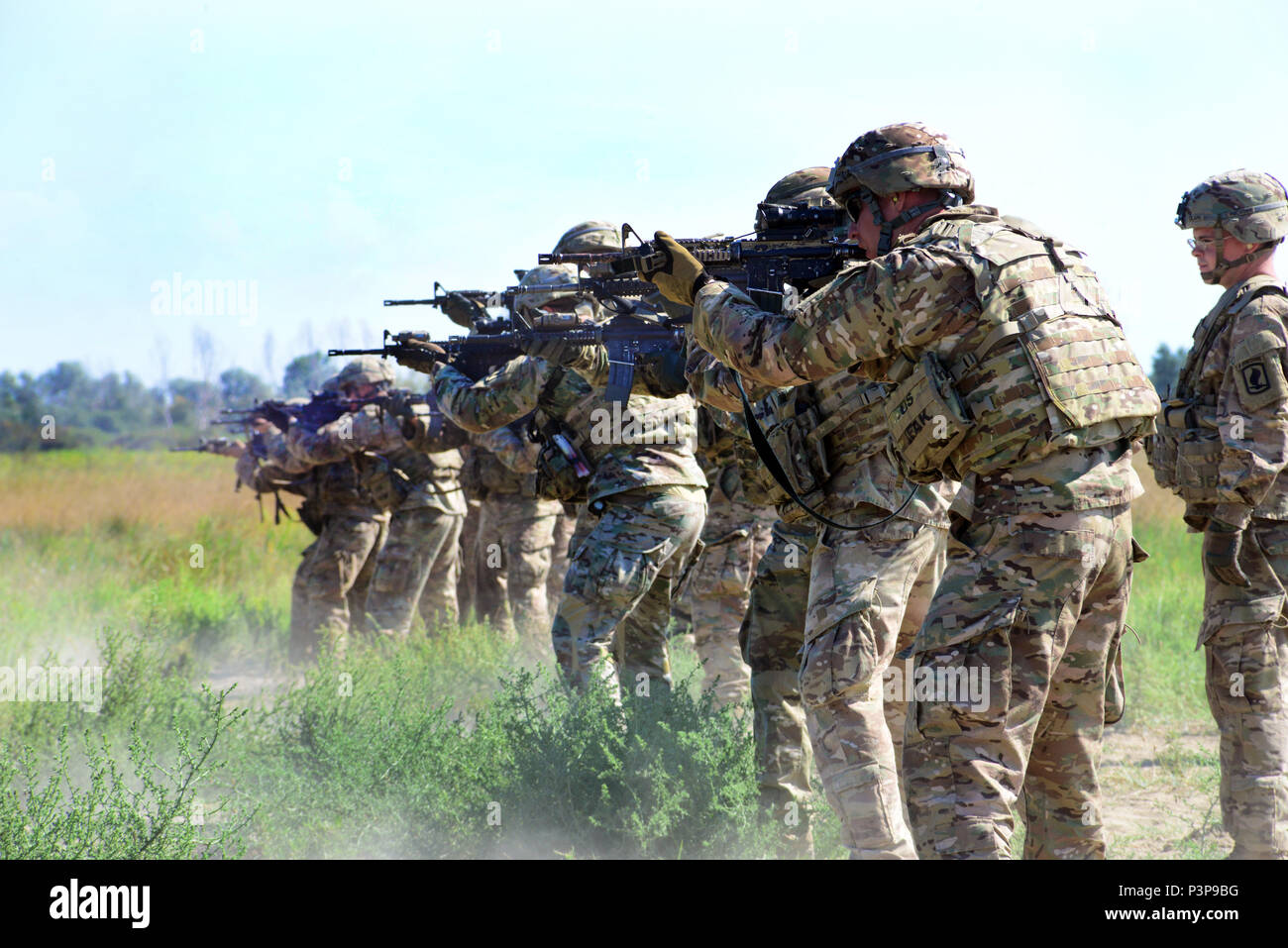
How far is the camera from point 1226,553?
5035mm

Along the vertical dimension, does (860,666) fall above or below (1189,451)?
below

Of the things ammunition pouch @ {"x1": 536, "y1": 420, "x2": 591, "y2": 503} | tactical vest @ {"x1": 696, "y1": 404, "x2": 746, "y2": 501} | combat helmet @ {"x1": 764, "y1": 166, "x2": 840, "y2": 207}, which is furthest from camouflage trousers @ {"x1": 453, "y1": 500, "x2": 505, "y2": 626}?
combat helmet @ {"x1": 764, "y1": 166, "x2": 840, "y2": 207}

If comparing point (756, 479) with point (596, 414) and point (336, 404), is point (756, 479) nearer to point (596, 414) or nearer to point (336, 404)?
point (596, 414)

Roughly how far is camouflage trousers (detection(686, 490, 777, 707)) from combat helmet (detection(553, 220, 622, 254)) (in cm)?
162

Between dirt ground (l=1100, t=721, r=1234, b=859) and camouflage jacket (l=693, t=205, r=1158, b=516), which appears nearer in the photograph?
camouflage jacket (l=693, t=205, r=1158, b=516)

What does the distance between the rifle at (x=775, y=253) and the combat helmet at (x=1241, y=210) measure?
5.96 ft

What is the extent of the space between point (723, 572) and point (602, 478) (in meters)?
1.33

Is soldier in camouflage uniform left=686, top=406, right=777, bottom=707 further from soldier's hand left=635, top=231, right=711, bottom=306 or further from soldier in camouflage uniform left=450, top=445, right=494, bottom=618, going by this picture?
soldier in camouflage uniform left=450, top=445, right=494, bottom=618

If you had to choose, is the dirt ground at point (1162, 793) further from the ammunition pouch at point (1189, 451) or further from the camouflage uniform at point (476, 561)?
the camouflage uniform at point (476, 561)

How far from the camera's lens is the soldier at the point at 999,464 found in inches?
137

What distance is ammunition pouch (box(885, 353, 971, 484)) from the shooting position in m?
3.61

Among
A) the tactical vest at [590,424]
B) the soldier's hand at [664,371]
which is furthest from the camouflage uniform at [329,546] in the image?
the soldier's hand at [664,371]

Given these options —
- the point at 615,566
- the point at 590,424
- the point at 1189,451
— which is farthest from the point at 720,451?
the point at 1189,451
